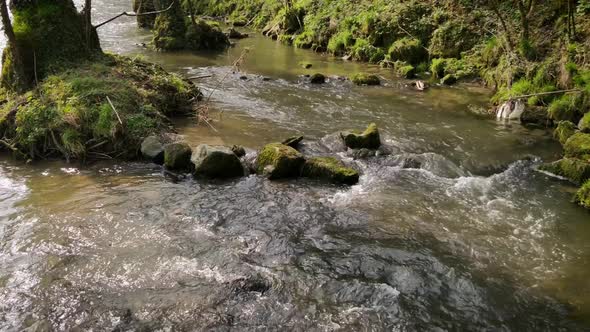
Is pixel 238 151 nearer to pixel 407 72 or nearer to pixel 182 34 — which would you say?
pixel 407 72

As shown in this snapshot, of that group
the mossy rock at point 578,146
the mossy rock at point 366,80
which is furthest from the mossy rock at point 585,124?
the mossy rock at point 366,80

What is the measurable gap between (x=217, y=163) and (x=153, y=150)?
5.73 ft

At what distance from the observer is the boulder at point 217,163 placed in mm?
9812

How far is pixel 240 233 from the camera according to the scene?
25.6 feet

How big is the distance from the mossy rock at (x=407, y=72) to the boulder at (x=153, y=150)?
11308 millimetres

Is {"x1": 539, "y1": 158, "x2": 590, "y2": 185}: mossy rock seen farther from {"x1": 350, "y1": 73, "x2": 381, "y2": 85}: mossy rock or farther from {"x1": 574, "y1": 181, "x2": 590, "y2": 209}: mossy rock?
{"x1": 350, "y1": 73, "x2": 381, "y2": 85}: mossy rock

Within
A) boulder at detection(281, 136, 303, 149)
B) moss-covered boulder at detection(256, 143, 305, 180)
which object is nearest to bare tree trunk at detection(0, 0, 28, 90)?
moss-covered boulder at detection(256, 143, 305, 180)

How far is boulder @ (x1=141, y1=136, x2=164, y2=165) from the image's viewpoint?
10.5 meters

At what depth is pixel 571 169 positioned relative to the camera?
33.1ft

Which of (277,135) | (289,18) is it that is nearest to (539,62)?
(277,135)

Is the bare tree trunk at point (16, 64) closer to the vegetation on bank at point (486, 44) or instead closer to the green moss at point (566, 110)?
the vegetation on bank at point (486, 44)

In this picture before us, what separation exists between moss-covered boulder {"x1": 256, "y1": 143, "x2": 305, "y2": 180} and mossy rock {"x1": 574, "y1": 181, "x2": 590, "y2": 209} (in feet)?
17.9

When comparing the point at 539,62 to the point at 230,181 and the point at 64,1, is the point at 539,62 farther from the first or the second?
the point at 64,1

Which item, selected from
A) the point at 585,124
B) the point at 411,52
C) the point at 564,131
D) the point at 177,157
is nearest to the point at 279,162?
the point at 177,157
